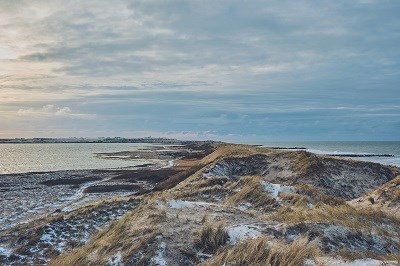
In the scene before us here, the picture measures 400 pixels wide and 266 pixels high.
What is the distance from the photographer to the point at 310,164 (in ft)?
98.7

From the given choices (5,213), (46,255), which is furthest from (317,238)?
(5,213)

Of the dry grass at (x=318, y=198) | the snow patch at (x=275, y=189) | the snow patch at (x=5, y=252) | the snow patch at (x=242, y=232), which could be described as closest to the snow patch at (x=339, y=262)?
the snow patch at (x=242, y=232)

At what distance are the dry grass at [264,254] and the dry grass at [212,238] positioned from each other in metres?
0.74

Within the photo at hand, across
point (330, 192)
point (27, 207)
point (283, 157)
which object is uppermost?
point (283, 157)

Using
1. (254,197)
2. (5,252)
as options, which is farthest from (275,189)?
(5,252)

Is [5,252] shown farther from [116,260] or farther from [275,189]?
[275,189]

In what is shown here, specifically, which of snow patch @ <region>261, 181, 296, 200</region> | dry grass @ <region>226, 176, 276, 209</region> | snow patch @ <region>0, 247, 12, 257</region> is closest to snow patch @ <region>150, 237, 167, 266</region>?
dry grass @ <region>226, 176, 276, 209</region>

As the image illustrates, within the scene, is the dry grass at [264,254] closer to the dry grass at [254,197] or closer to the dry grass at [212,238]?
the dry grass at [212,238]

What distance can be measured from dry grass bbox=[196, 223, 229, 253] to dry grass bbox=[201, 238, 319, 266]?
0.74 meters

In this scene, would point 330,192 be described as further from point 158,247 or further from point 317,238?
point 158,247

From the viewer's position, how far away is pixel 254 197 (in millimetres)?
17484

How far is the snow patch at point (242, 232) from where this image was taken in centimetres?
965

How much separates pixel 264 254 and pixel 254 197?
30.7 feet

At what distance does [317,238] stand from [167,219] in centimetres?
419
